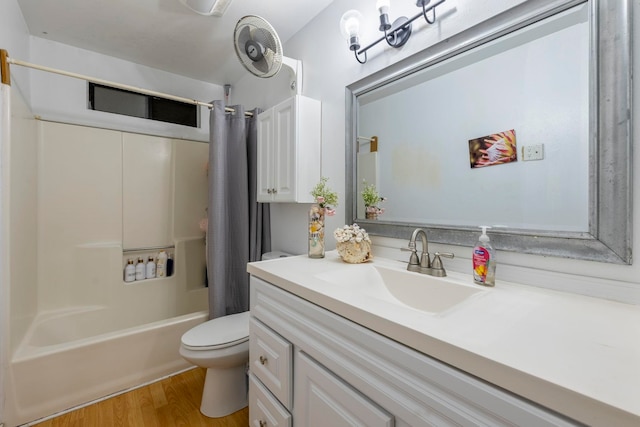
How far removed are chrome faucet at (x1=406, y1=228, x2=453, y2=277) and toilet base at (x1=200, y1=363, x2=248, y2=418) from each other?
1.25 meters

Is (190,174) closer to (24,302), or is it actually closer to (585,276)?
(24,302)

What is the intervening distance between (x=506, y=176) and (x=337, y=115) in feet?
3.17

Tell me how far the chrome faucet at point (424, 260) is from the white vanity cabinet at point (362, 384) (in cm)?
46

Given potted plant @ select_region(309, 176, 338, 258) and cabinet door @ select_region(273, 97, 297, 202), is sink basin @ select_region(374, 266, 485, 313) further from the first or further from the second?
cabinet door @ select_region(273, 97, 297, 202)

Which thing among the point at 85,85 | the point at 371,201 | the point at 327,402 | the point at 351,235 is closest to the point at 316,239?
the point at 351,235

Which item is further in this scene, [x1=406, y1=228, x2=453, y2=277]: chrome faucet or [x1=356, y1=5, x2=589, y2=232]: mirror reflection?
[x1=406, y1=228, x2=453, y2=277]: chrome faucet

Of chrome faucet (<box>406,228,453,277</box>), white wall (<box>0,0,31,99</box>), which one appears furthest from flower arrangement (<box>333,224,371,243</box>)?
white wall (<box>0,0,31,99</box>)

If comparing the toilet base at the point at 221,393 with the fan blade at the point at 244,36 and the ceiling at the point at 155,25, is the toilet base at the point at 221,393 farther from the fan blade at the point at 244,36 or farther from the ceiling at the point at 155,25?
the ceiling at the point at 155,25

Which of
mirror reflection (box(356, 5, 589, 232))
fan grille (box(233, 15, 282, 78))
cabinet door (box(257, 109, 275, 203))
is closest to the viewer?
mirror reflection (box(356, 5, 589, 232))

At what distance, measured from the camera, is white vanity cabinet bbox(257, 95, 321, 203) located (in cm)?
162

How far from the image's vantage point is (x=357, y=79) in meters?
Result: 1.46

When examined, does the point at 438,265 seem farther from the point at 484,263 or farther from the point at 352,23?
the point at 352,23

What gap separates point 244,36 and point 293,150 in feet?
2.38

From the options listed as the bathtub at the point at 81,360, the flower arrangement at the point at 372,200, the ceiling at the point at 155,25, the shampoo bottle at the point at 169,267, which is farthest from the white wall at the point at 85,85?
the flower arrangement at the point at 372,200
